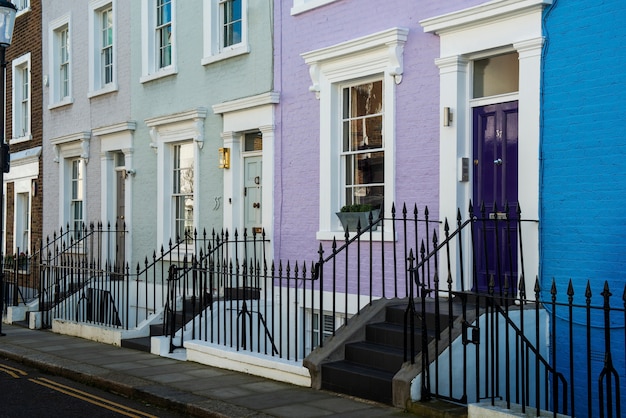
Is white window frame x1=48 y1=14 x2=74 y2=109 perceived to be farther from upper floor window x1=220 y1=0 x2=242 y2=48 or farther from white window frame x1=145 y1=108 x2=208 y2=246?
upper floor window x1=220 y1=0 x2=242 y2=48

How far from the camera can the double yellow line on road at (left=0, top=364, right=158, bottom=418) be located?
26.9ft

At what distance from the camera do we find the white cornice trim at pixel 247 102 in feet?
39.8

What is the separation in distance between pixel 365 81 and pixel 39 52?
1103cm

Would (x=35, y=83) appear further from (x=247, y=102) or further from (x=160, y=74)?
(x=247, y=102)

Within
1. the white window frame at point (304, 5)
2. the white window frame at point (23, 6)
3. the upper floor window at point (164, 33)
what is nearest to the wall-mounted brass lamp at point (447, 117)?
the white window frame at point (304, 5)

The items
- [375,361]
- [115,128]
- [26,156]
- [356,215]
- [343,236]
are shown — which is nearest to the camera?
[375,361]

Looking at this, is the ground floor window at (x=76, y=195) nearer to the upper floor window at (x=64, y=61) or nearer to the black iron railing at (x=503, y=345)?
the upper floor window at (x=64, y=61)

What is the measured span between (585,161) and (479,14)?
2033mm

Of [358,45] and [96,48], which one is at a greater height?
[96,48]

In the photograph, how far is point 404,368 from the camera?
25.7 ft

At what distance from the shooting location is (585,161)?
26.7ft

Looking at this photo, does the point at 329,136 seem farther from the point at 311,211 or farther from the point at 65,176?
the point at 65,176

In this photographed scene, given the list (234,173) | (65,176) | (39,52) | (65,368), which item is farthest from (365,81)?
(39,52)

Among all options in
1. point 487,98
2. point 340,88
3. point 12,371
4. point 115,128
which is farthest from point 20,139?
point 487,98
